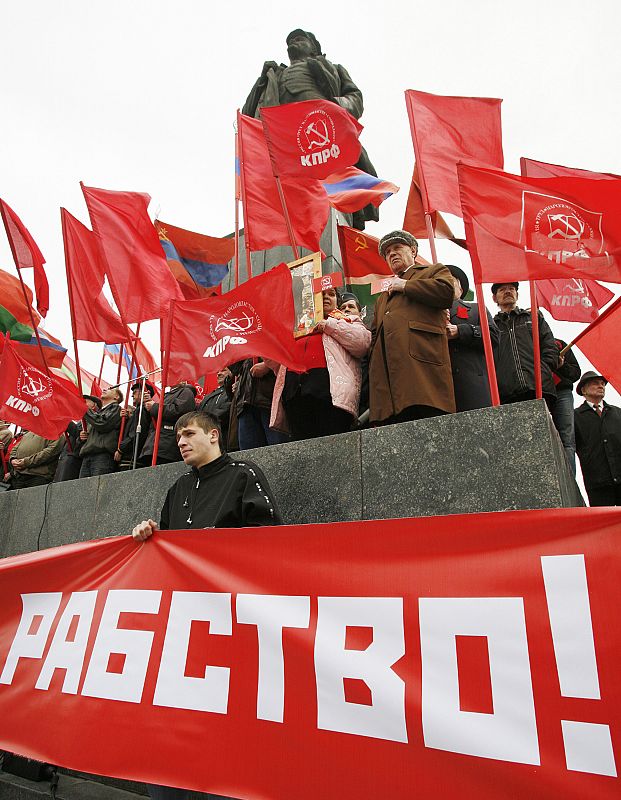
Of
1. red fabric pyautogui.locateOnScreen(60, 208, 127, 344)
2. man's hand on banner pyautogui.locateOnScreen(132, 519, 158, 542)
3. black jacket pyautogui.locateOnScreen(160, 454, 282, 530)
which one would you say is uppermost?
red fabric pyautogui.locateOnScreen(60, 208, 127, 344)

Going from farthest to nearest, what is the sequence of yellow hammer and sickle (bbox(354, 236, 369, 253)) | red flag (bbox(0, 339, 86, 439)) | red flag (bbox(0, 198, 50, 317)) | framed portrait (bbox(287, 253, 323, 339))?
red flag (bbox(0, 198, 50, 317)) → yellow hammer and sickle (bbox(354, 236, 369, 253)) → red flag (bbox(0, 339, 86, 439)) → framed portrait (bbox(287, 253, 323, 339))

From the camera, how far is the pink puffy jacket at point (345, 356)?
4.86 metres

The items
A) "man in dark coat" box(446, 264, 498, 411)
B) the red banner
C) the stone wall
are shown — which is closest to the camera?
the red banner

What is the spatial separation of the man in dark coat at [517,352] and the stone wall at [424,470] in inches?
43.5

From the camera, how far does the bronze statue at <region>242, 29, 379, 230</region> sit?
38.3ft

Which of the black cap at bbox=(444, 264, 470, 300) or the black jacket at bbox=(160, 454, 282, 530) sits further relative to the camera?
the black cap at bbox=(444, 264, 470, 300)

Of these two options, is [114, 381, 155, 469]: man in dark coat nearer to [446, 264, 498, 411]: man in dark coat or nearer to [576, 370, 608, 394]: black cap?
[446, 264, 498, 411]: man in dark coat

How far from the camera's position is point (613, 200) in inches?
163

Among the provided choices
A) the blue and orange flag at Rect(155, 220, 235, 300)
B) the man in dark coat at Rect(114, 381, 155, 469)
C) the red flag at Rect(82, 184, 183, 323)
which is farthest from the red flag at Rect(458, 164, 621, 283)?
the blue and orange flag at Rect(155, 220, 235, 300)

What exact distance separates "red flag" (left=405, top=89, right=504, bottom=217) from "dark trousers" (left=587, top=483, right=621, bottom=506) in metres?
3.14

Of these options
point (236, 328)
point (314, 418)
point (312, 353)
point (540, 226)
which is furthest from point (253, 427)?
point (540, 226)

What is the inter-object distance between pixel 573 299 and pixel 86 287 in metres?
6.08

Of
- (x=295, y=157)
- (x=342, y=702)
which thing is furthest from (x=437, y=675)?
(x=295, y=157)

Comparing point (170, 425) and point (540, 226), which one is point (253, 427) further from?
point (540, 226)
